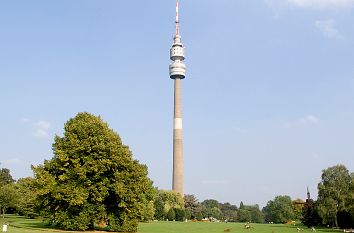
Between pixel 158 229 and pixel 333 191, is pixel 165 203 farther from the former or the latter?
pixel 158 229

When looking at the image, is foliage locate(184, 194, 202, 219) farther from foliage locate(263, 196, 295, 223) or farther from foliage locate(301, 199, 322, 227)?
Answer: foliage locate(301, 199, 322, 227)

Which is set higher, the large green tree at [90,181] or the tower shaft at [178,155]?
the tower shaft at [178,155]

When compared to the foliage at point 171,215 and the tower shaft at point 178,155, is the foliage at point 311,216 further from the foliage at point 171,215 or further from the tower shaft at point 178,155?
the tower shaft at point 178,155

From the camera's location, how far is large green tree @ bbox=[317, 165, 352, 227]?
2906 inches

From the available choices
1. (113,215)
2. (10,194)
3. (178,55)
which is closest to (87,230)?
(113,215)

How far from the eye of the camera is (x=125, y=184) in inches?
1924

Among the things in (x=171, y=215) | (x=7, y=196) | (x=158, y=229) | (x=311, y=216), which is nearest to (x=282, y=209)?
(x=171, y=215)

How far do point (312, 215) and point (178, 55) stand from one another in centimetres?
9353

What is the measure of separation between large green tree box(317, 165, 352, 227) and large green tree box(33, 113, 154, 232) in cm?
3782

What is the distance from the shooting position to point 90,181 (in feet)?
157

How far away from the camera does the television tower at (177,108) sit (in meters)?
144

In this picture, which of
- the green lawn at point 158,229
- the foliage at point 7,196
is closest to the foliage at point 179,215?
the green lawn at point 158,229

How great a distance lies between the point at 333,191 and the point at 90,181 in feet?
147

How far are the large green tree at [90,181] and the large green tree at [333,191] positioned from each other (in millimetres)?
37817
